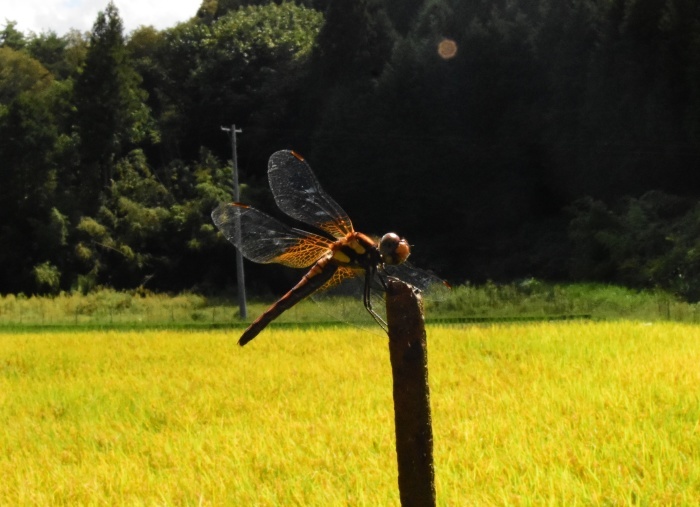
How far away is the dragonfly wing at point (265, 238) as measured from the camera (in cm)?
315

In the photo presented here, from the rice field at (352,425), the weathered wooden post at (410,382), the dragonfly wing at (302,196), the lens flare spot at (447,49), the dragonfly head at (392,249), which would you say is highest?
the lens flare spot at (447,49)

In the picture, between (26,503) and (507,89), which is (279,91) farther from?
(26,503)

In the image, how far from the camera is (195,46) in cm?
3359

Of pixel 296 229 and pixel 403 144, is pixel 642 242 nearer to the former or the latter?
pixel 403 144

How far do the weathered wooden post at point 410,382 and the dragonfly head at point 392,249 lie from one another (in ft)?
0.91

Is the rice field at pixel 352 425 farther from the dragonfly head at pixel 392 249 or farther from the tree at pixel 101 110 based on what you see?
the tree at pixel 101 110

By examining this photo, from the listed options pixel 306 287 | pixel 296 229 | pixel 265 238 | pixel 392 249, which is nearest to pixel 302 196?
pixel 296 229

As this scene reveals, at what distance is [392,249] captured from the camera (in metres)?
2.24

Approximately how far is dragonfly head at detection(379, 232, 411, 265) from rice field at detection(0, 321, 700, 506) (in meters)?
1.25

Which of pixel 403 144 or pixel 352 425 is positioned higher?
pixel 403 144

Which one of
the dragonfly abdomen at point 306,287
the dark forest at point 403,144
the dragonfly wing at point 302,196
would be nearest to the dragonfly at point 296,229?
the dragonfly wing at point 302,196

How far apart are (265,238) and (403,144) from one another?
75.3 feet

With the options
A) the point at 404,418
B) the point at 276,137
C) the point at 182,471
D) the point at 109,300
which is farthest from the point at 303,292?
the point at 276,137

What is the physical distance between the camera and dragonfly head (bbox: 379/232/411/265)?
2.22m
